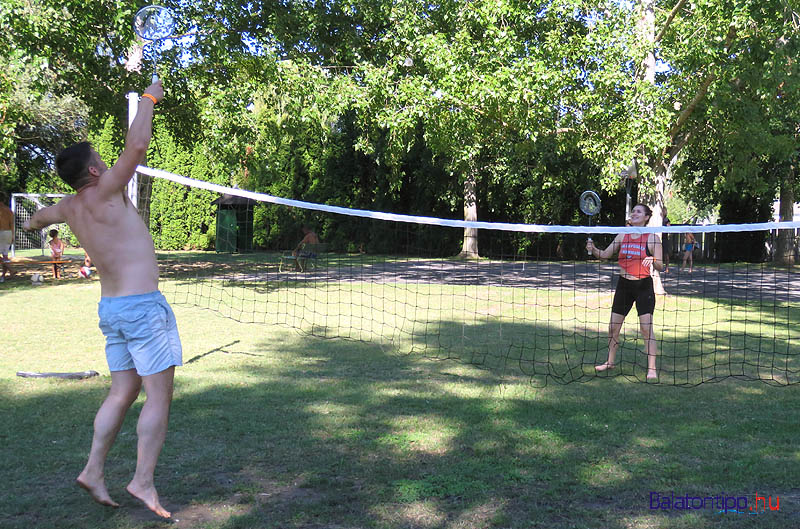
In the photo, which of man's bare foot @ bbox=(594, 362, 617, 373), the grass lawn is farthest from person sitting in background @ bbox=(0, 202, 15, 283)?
man's bare foot @ bbox=(594, 362, 617, 373)

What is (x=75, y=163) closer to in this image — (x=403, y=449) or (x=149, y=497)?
(x=149, y=497)

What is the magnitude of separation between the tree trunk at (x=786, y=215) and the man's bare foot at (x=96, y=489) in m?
24.4

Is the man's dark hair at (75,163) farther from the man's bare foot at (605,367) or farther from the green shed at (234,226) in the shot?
the green shed at (234,226)

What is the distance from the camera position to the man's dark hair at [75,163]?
3.44 m

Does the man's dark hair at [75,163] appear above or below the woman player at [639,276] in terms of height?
above

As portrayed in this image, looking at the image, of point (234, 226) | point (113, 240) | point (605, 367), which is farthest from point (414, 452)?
point (234, 226)

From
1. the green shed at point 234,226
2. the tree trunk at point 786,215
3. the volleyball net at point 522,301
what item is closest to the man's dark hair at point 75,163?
the volleyball net at point 522,301

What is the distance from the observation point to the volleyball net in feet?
22.9

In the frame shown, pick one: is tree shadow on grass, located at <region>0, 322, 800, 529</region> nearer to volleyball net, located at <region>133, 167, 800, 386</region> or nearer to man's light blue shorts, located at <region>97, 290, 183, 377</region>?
man's light blue shorts, located at <region>97, 290, 183, 377</region>

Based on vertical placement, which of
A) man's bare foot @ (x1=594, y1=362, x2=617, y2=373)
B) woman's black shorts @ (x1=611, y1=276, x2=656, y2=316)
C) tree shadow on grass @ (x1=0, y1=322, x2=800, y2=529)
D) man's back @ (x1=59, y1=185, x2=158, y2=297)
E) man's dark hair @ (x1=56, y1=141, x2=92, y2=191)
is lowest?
tree shadow on grass @ (x1=0, y1=322, x2=800, y2=529)

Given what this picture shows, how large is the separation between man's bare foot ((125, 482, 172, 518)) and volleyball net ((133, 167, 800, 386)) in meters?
3.27

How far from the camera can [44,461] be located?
407 centimetres

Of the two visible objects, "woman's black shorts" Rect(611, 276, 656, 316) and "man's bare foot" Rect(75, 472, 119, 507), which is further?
"woman's black shorts" Rect(611, 276, 656, 316)

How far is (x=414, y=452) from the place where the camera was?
4.30m
